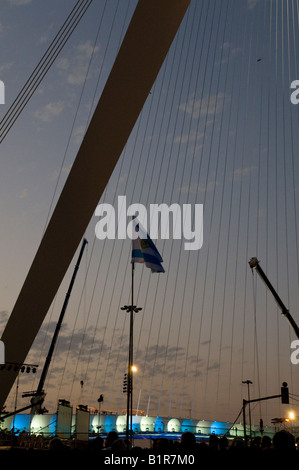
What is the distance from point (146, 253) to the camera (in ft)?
54.3

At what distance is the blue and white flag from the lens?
53.9ft

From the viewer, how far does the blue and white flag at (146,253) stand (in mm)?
16422

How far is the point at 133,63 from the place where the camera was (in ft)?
42.0

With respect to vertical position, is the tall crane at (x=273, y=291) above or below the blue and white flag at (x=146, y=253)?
below

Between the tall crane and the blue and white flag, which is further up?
the blue and white flag

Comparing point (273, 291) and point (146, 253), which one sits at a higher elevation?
point (146, 253)

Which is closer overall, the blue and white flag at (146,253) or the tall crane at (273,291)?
the tall crane at (273,291)

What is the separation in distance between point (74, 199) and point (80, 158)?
111 cm

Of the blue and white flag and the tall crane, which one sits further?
the blue and white flag

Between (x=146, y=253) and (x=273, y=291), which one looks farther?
(x=146, y=253)
